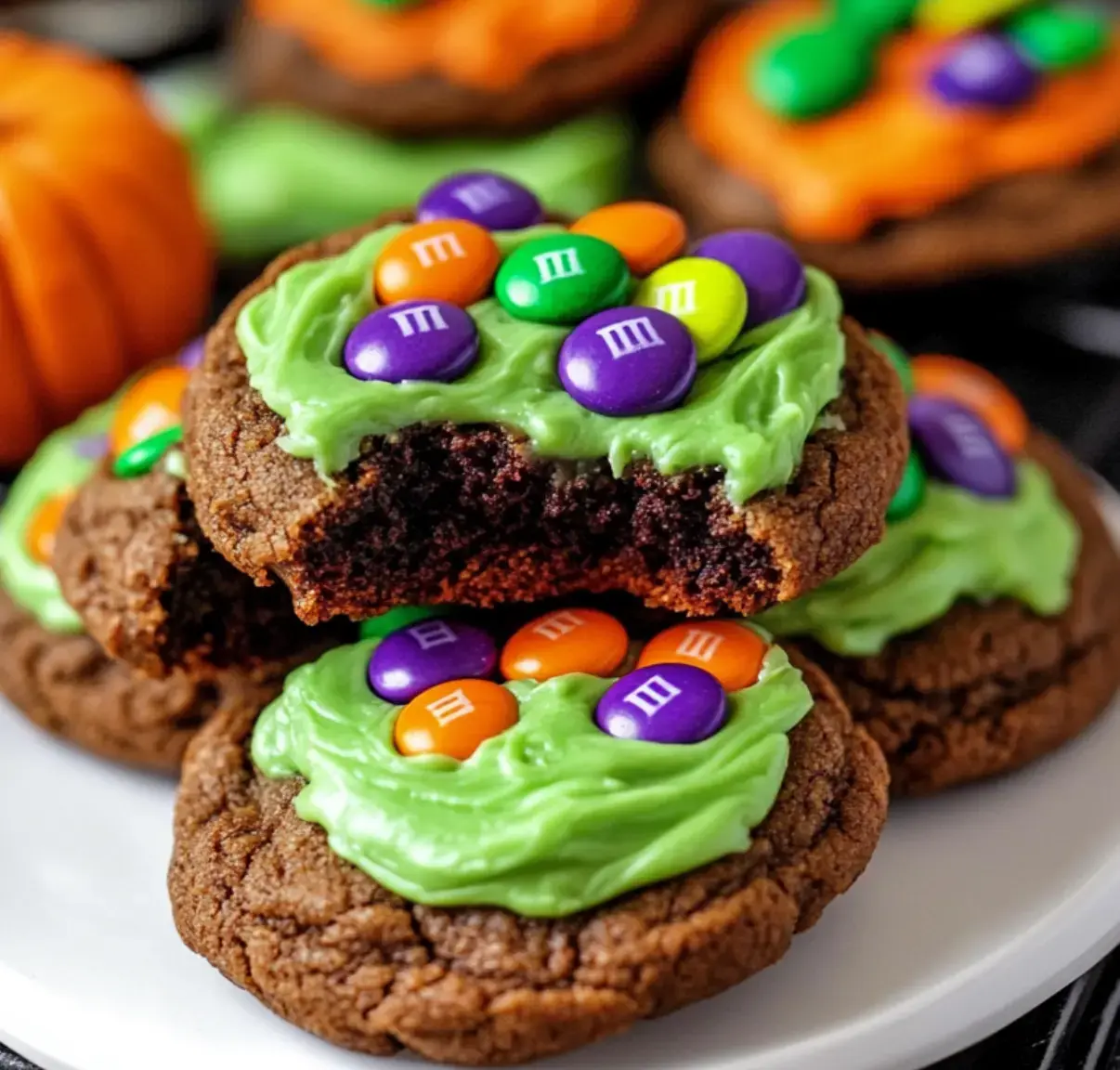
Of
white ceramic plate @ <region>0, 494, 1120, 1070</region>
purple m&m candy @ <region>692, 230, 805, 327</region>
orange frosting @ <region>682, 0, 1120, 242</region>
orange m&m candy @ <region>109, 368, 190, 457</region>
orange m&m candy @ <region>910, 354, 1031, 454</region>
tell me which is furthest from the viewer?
orange frosting @ <region>682, 0, 1120, 242</region>

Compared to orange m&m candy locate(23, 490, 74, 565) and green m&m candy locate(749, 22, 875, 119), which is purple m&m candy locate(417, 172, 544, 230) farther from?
green m&m candy locate(749, 22, 875, 119)

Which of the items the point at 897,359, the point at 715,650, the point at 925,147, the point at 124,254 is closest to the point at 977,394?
the point at 897,359

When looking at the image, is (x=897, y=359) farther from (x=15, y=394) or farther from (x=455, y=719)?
(x=15, y=394)

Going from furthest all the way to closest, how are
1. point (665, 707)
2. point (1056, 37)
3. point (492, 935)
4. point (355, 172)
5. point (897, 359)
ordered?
point (355, 172)
point (1056, 37)
point (897, 359)
point (665, 707)
point (492, 935)

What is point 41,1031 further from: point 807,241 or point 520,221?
point 807,241

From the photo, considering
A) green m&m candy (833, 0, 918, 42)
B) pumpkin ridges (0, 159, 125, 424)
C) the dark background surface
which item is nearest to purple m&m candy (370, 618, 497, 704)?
pumpkin ridges (0, 159, 125, 424)

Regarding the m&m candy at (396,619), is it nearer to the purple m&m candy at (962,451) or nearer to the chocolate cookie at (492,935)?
the chocolate cookie at (492,935)
